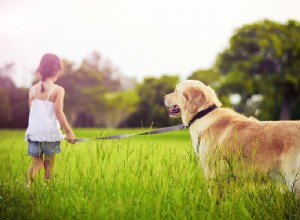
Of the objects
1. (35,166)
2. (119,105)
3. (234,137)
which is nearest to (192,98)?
(234,137)

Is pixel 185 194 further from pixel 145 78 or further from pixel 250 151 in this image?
pixel 145 78

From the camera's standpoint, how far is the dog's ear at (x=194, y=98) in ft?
16.5

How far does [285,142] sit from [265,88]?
2793cm

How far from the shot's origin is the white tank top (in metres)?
5.78

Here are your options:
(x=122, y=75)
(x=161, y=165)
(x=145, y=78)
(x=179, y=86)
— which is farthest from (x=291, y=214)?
(x=122, y=75)

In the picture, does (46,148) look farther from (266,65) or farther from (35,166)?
(266,65)

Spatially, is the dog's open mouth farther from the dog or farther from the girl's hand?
the girl's hand

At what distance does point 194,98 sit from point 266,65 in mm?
29356

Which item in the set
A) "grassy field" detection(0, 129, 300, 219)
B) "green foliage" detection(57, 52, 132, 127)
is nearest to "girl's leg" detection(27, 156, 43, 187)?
"grassy field" detection(0, 129, 300, 219)

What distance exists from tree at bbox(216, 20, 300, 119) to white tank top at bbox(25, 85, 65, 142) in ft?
90.1

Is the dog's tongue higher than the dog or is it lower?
higher

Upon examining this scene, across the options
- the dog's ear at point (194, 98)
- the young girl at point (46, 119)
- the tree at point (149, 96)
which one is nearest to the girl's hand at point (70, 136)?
the young girl at point (46, 119)

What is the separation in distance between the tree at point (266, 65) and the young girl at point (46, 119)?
27364mm

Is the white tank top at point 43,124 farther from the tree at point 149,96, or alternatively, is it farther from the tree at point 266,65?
the tree at point 149,96
